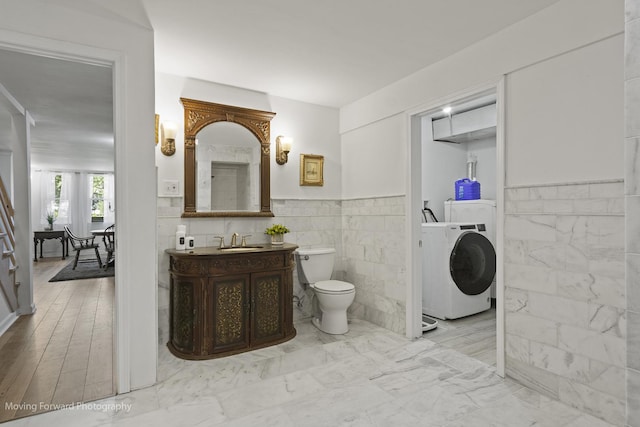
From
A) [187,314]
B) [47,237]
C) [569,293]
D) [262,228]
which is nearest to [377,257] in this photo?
[262,228]

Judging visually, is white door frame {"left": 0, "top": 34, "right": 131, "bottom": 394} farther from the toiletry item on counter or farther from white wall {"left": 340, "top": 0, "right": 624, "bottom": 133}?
white wall {"left": 340, "top": 0, "right": 624, "bottom": 133}

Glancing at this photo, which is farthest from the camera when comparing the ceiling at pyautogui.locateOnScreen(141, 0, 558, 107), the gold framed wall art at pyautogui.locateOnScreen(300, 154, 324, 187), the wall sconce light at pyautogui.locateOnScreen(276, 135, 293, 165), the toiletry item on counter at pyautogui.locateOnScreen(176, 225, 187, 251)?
the gold framed wall art at pyautogui.locateOnScreen(300, 154, 324, 187)

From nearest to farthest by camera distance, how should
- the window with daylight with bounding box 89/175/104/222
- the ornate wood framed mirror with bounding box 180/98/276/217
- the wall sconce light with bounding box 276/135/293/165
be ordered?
1. the ornate wood framed mirror with bounding box 180/98/276/217
2. the wall sconce light with bounding box 276/135/293/165
3. the window with daylight with bounding box 89/175/104/222

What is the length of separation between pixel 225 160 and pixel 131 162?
1173 mm

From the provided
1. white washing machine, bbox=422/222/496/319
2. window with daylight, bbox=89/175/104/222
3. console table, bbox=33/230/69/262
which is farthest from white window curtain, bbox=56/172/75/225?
white washing machine, bbox=422/222/496/319

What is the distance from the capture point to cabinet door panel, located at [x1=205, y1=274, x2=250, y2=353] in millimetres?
2701

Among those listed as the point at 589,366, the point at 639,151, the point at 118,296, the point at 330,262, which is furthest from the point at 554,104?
the point at 118,296

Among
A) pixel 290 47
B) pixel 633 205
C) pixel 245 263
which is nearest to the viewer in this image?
pixel 633 205

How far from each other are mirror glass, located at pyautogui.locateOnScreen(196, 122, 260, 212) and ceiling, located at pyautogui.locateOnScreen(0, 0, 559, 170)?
514 millimetres

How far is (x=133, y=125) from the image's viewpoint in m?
2.24

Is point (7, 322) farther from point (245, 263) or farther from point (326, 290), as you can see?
point (326, 290)

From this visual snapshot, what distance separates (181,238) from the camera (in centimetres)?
291

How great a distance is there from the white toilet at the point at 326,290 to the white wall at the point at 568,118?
1.71 meters

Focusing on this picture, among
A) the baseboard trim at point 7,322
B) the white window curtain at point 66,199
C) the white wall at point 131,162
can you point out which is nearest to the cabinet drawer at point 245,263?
the white wall at point 131,162
